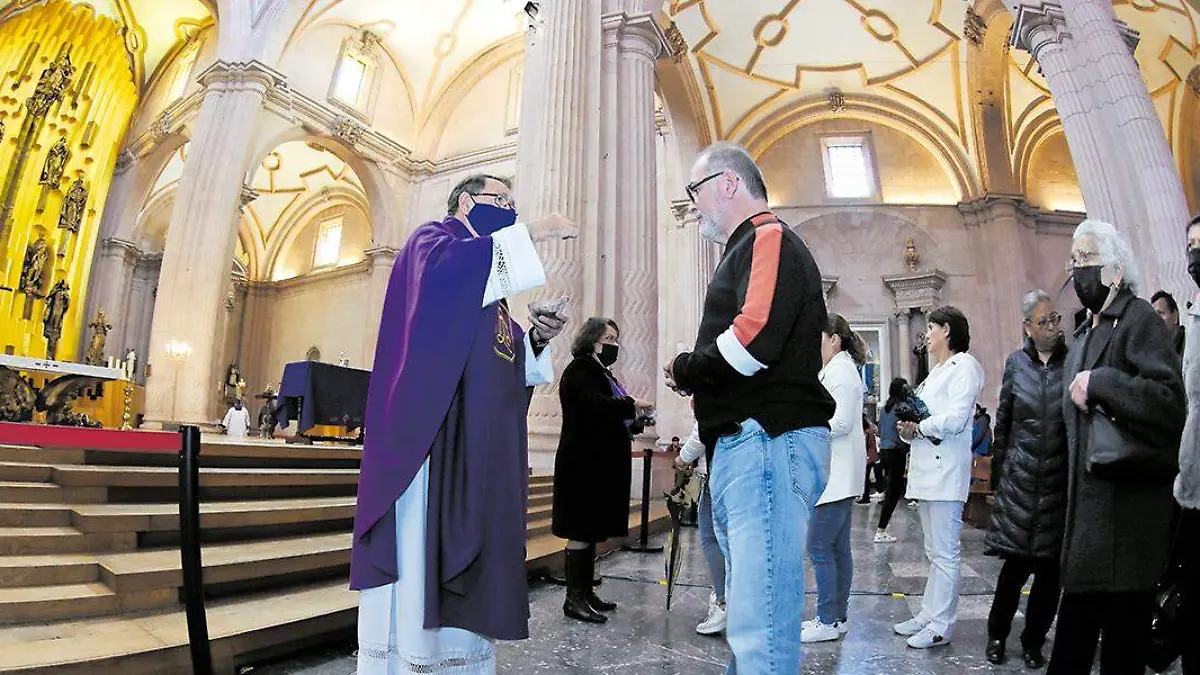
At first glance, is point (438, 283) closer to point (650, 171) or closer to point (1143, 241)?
point (650, 171)

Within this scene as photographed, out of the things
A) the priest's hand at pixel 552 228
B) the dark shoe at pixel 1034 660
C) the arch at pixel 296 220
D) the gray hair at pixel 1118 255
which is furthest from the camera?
the arch at pixel 296 220

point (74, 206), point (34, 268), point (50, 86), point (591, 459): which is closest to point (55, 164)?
point (74, 206)

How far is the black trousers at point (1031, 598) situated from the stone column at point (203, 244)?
1345cm

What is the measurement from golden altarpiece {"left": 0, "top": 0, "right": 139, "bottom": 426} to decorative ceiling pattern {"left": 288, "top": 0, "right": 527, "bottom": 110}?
6629 millimetres

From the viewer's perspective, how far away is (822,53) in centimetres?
1816

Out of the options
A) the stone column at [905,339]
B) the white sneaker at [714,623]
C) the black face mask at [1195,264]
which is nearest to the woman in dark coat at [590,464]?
the white sneaker at [714,623]

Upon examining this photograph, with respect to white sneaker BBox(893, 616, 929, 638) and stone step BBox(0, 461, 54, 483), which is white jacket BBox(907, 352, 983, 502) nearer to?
white sneaker BBox(893, 616, 929, 638)

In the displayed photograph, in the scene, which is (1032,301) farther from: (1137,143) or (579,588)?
(1137,143)

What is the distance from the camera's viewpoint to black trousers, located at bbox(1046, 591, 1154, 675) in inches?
78.5

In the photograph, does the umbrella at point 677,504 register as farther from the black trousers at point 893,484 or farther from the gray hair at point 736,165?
the black trousers at point 893,484

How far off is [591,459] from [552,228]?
2.13 meters

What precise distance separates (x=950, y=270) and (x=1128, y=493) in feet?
58.6

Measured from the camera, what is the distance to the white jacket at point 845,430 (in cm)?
329

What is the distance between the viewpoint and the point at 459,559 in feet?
6.05
